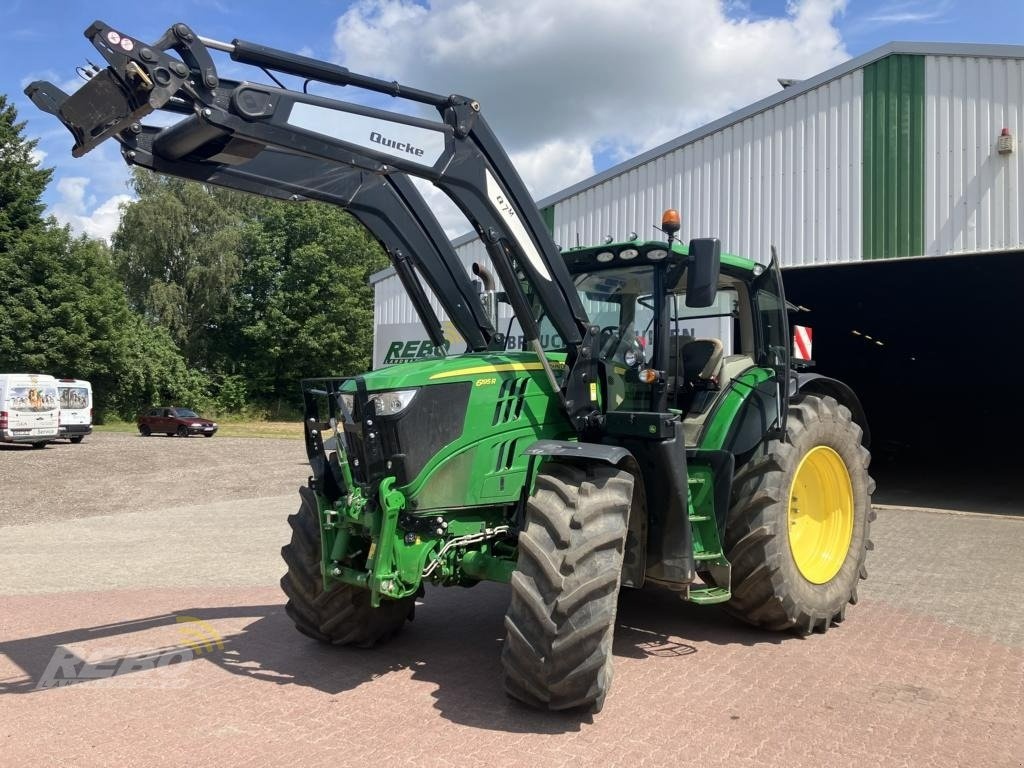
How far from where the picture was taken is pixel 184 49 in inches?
156

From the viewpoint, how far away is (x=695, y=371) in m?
5.96

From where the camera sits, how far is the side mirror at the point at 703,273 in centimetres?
482

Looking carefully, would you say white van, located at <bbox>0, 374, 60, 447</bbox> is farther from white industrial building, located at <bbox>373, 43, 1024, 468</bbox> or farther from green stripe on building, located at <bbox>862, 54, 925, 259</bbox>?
green stripe on building, located at <bbox>862, 54, 925, 259</bbox>

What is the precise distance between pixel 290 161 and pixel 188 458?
1910 cm

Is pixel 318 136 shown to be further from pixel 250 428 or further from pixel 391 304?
pixel 250 428

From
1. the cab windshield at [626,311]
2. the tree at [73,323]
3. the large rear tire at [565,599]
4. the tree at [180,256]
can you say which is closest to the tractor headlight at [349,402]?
the large rear tire at [565,599]

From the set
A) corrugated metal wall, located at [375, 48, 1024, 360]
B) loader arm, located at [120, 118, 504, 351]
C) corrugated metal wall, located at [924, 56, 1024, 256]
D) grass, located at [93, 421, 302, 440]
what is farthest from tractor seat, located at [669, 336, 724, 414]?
grass, located at [93, 421, 302, 440]

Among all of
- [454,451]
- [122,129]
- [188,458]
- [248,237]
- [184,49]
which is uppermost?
[248,237]

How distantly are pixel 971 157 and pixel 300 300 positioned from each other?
39347 millimetres

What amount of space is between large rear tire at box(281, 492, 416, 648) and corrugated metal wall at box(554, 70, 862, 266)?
8.67 metres

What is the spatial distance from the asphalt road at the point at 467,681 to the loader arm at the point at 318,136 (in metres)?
1.79

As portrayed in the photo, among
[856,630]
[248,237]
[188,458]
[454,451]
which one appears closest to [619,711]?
[454,451]

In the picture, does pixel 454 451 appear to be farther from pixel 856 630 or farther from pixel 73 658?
pixel 856 630

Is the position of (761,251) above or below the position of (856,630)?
above
